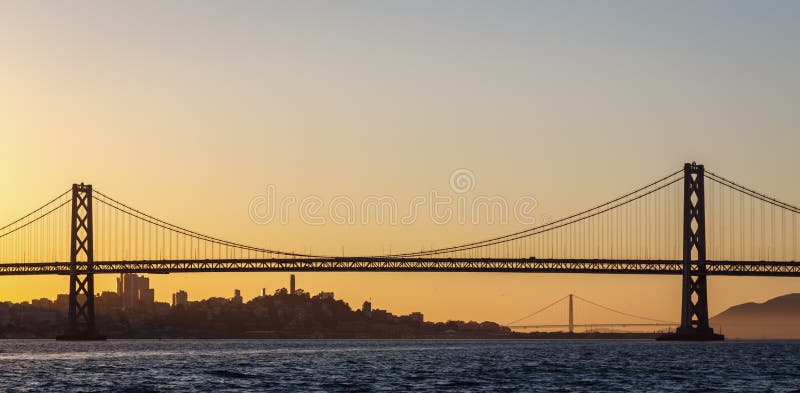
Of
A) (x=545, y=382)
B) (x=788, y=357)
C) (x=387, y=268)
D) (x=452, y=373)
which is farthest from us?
(x=387, y=268)

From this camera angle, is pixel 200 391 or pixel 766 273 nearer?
pixel 200 391

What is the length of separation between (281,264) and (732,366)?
5904 centimetres

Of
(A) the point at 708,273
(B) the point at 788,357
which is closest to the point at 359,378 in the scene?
(B) the point at 788,357

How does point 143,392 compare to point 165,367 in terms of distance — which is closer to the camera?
point 143,392

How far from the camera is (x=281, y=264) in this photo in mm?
145250

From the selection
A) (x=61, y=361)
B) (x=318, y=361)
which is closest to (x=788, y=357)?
(x=318, y=361)

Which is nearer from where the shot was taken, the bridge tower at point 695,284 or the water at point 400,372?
the water at point 400,372

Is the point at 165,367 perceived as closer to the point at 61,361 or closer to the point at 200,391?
the point at 61,361

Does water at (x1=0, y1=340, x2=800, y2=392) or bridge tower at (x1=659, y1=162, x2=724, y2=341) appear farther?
bridge tower at (x1=659, y1=162, x2=724, y2=341)

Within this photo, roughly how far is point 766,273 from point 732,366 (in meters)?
43.6

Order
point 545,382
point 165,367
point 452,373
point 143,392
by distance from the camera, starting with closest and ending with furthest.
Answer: point 143,392 < point 545,382 < point 452,373 < point 165,367

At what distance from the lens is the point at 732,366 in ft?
309

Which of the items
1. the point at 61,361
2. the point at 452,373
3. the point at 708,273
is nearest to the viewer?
the point at 452,373

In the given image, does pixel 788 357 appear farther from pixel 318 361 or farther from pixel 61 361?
pixel 61 361
